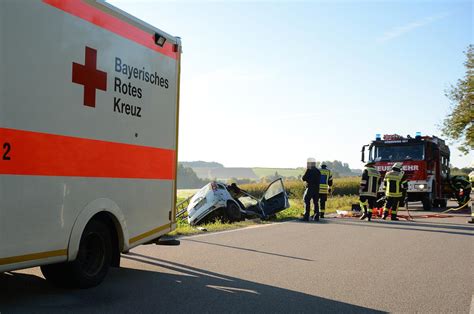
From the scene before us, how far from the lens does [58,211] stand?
532cm

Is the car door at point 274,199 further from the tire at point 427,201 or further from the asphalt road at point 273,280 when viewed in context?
the tire at point 427,201

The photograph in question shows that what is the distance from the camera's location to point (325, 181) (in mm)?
17094

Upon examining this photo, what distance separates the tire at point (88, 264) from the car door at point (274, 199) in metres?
10.1

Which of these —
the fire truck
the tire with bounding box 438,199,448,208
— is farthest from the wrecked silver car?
the tire with bounding box 438,199,448,208

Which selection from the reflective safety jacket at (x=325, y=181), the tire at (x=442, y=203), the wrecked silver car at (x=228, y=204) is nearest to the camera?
the wrecked silver car at (x=228, y=204)

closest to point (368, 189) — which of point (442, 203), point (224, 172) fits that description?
point (442, 203)

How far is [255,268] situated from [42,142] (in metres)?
3.82

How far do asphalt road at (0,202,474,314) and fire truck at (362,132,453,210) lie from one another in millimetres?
10363

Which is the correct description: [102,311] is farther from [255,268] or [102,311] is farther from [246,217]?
[246,217]

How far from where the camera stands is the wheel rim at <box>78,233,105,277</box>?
5934mm

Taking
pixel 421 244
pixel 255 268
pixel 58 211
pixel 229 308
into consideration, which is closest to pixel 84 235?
pixel 58 211

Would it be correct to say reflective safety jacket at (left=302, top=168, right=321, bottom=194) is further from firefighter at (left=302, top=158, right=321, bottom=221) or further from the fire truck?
the fire truck

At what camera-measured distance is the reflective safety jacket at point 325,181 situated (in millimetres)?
16984

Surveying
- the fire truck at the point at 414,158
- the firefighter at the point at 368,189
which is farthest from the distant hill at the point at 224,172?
the firefighter at the point at 368,189
